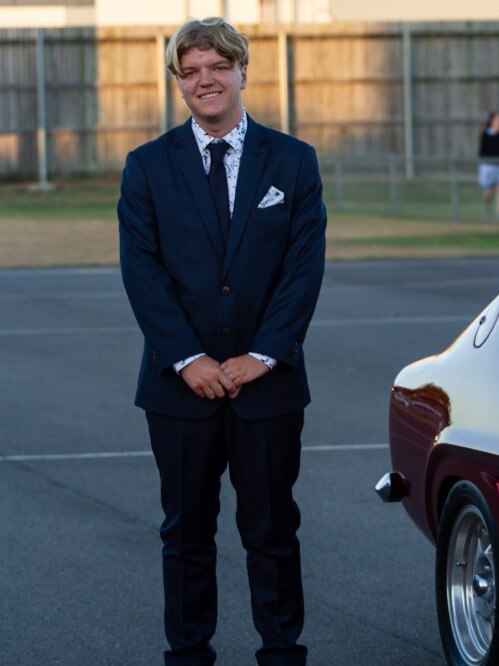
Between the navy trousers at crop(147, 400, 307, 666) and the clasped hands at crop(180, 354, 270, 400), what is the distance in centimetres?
12

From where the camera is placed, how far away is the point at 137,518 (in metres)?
7.45

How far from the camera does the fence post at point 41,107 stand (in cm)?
3597

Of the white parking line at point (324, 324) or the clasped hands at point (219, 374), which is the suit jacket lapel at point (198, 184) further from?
the white parking line at point (324, 324)

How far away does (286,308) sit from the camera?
15.3 feet

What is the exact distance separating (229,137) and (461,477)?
1264mm

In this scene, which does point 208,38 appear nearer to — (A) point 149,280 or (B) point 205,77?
(B) point 205,77

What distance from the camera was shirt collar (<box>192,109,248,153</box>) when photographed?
4.75m

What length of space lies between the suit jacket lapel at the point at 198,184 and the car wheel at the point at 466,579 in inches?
42.9

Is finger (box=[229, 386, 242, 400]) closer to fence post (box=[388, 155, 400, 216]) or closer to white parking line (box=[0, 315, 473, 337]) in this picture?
white parking line (box=[0, 315, 473, 337])

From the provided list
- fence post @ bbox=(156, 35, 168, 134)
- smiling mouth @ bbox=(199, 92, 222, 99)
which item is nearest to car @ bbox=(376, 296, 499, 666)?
smiling mouth @ bbox=(199, 92, 222, 99)

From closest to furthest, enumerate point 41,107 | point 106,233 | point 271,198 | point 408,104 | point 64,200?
1. point 271,198
2. point 106,233
3. point 64,200
4. point 41,107
5. point 408,104

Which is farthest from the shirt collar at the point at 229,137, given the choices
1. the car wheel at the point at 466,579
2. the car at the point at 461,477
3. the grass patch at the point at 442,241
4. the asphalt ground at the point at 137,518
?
the grass patch at the point at 442,241

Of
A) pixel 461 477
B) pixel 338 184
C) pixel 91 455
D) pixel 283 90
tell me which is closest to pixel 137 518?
pixel 91 455

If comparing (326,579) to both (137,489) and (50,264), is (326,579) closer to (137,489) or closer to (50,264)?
(137,489)
